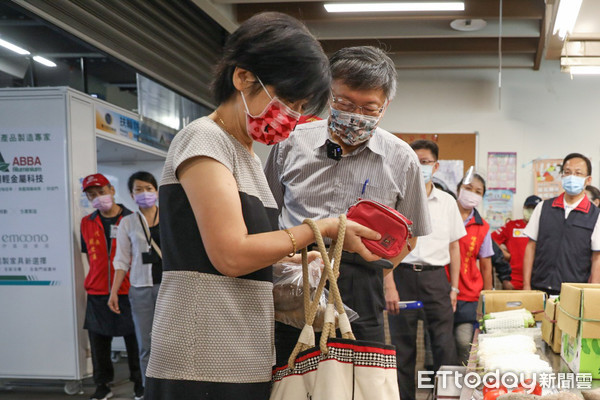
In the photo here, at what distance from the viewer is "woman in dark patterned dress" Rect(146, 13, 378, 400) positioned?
0.98 meters

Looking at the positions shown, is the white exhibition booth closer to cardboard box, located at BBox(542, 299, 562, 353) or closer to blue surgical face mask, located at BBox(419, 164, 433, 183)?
blue surgical face mask, located at BBox(419, 164, 433, 183)

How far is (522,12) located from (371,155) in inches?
161

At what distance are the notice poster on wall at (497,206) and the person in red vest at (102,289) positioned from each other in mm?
4304

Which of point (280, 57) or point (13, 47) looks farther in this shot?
point (13, 47)

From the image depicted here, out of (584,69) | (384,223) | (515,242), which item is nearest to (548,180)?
(515,242)

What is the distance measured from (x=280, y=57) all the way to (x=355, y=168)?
736mm

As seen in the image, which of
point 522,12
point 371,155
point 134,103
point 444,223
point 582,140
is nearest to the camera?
point 371,155

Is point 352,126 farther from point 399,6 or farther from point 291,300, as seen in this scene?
point 399,6

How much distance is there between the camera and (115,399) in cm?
421

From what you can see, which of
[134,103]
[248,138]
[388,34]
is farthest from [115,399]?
[388,34]

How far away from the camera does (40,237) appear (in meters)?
4.15

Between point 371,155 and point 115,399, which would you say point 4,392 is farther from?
point 371,155

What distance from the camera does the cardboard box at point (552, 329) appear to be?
2070 mm

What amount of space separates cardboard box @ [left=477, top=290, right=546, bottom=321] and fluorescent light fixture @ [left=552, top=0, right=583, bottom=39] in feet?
7.04
